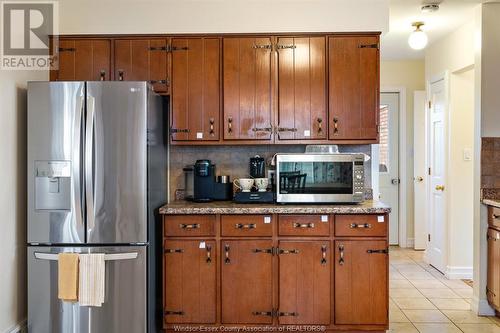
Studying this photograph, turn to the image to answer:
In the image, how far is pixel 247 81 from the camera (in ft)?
10.6

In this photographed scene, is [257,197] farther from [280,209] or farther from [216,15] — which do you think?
[216,15]

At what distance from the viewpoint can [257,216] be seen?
295cm

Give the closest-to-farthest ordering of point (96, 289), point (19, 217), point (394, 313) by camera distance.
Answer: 1. point (96, 289)
2. point (19, 217)
3. point (394, 313)

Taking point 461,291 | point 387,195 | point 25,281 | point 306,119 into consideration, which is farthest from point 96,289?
point 387,195

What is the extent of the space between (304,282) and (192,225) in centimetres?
88

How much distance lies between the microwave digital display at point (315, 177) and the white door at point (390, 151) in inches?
114

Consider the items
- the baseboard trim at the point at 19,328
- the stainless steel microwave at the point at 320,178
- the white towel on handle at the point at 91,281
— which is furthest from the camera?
the stainless steel microwave at the point at 320,178

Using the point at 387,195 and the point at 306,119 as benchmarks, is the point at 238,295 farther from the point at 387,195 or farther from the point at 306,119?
the point at 387,195

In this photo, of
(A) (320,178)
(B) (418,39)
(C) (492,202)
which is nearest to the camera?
(A) (320,178)

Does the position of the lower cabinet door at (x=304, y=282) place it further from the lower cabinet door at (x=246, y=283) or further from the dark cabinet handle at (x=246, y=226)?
the dark cabinet handle at (x=246, y=226)

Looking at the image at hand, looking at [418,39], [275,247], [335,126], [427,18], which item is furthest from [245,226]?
[427,18]

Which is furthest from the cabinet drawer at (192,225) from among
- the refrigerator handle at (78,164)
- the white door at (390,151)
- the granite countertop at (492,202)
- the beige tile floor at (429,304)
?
the white door at (390,151)

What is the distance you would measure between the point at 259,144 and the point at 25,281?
197 cm

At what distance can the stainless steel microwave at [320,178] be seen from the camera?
121 inches
